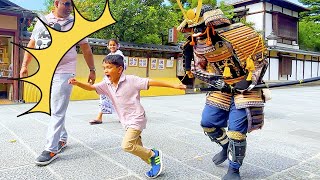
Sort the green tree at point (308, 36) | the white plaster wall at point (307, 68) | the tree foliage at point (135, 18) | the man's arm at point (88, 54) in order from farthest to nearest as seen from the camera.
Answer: the green tree at point (308, 36)
the white plaster wall at point (307, 68)
the tree foliage at point (135, 18)
the man's arm at point (88, 54)

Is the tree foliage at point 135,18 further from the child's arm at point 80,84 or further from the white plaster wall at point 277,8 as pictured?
the white plaster wall at point 277,8

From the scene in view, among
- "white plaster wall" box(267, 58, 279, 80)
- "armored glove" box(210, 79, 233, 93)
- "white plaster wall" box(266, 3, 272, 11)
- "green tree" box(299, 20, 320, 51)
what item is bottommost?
"armored glove" box(210, 79, 233, 93)

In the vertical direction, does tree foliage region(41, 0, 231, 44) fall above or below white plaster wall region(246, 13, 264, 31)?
below

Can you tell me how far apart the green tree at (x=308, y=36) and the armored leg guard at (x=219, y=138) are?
983 inches

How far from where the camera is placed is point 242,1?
21781mm

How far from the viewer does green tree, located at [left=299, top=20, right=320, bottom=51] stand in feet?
80.8

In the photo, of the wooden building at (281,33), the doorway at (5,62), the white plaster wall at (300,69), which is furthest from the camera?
the white plaster wall at (300,69)

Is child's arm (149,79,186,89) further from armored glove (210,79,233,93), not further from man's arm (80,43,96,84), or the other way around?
man's arm (80,43,96,84)

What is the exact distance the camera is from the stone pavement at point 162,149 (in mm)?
2816

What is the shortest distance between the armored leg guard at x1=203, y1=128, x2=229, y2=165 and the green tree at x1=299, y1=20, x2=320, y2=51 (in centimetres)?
2496

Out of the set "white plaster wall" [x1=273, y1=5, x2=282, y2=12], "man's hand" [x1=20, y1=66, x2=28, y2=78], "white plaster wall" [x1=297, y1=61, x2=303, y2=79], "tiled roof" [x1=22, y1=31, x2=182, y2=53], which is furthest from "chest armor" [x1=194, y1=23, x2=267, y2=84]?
"white plaster wall" [x1=297, y1=61, x2=303, y2=79]

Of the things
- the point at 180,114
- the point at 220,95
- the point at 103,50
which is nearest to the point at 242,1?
the point at 103,50

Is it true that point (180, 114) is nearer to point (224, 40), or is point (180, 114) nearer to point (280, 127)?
point (280, 127)

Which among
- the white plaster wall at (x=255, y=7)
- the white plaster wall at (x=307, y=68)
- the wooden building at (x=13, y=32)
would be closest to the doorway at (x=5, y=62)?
the wooden building at (x=13, y=32)
